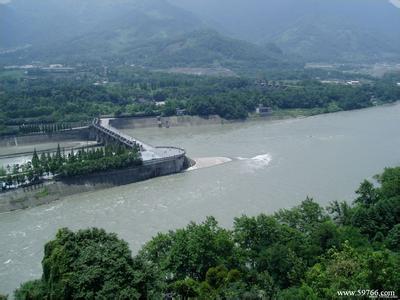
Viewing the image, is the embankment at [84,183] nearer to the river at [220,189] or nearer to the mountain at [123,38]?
the river at [220,189]

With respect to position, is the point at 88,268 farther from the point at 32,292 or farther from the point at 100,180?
the point at 100,180

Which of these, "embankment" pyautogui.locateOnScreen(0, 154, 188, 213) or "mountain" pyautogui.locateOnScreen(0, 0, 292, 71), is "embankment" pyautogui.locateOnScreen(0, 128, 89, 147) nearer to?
"embankment" pyautogui.locateOnScreen(0, 154, 188, 213)

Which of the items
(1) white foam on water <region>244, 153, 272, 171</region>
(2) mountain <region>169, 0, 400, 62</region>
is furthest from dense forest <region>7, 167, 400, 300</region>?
(2) mountain <region>169, 0, 400, 62</region>

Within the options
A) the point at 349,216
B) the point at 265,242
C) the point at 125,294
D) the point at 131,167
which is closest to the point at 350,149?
the point at 131,167

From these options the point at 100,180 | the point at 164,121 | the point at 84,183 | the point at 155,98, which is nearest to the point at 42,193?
the point at 84,183

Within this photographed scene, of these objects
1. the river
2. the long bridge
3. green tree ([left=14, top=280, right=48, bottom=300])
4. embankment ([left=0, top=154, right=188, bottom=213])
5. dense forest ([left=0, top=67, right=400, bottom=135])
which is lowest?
the river

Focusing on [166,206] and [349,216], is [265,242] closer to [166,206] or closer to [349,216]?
[349,216]

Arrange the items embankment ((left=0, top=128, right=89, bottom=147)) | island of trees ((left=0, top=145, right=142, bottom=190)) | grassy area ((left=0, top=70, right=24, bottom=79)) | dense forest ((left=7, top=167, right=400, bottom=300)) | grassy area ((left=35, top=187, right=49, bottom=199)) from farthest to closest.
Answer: grassy area ((left=0, top=70, right=24, bottom=79))
embankment ((left=0, top=128, right=89, bottom=147))
island of trees ((left=0, top=145, right=142, bottom=190))
grassy area ((left=35, top=187, right=49, bottom=199))
dense forest ((left=7, top=167, right=400, bottom=300))
